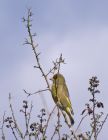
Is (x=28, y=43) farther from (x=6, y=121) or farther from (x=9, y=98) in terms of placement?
(x=6, y=121)

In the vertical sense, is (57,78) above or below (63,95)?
below

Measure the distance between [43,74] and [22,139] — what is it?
0.93 metres

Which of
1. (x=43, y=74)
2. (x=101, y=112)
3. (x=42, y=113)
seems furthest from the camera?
(x=42, y=113)

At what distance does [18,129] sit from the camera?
14.4 feet

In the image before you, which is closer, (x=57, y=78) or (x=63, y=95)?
(x=57, y=78)

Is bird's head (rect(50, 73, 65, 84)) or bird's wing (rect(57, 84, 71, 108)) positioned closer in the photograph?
bird's head (rect(50, 73, 65, 84))

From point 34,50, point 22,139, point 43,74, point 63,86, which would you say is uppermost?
point 63,86

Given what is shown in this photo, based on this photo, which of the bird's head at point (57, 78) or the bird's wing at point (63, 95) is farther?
the bird's wing at point (63, 95)

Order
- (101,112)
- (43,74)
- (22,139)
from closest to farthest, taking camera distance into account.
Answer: (43,74) → (22,139) → (101,112)

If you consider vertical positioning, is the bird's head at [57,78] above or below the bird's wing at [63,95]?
below

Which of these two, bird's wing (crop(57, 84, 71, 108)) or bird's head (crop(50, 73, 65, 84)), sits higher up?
bird's wing (crop(57, 84, 71, 108))

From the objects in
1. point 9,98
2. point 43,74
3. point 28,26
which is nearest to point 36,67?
point 43,74

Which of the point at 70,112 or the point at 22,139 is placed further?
the point at 70,112

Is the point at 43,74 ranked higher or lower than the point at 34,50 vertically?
lower
